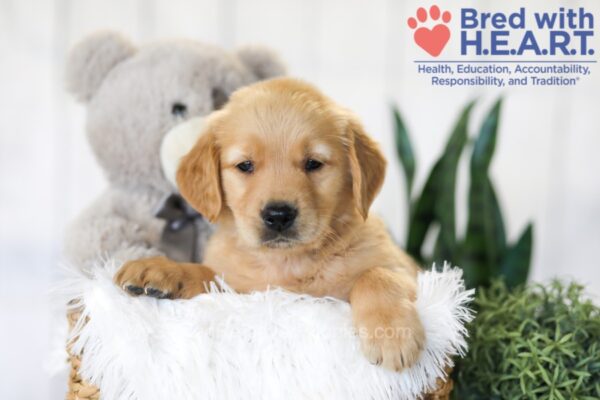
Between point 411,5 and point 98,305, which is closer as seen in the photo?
point 98,305

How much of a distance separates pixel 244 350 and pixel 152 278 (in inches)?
10.0

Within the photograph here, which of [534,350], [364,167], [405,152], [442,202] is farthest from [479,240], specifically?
[364,167]

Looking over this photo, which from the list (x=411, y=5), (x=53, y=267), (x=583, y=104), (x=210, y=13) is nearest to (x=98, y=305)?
(x=53, y=267)

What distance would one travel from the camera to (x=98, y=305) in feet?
4.20

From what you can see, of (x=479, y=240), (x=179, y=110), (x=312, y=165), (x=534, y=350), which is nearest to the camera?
(x=312, y=165)

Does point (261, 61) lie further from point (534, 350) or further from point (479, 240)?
point (534, 350)

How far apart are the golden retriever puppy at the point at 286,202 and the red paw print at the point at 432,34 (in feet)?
2.13

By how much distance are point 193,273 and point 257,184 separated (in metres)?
0.25

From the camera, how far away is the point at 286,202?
53.4 inches

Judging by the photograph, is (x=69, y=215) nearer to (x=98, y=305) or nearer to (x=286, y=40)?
(x=286, y=40)

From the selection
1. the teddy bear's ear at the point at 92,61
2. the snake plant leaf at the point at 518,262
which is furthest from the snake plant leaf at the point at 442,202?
the teddy bear's ear at the point at 92,61

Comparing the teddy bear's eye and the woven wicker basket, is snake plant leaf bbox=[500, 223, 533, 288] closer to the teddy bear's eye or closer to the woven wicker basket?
the woven wicker basket

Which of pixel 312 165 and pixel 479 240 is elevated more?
pixel 312 165

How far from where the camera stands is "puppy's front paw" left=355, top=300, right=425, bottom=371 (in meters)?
1.19
